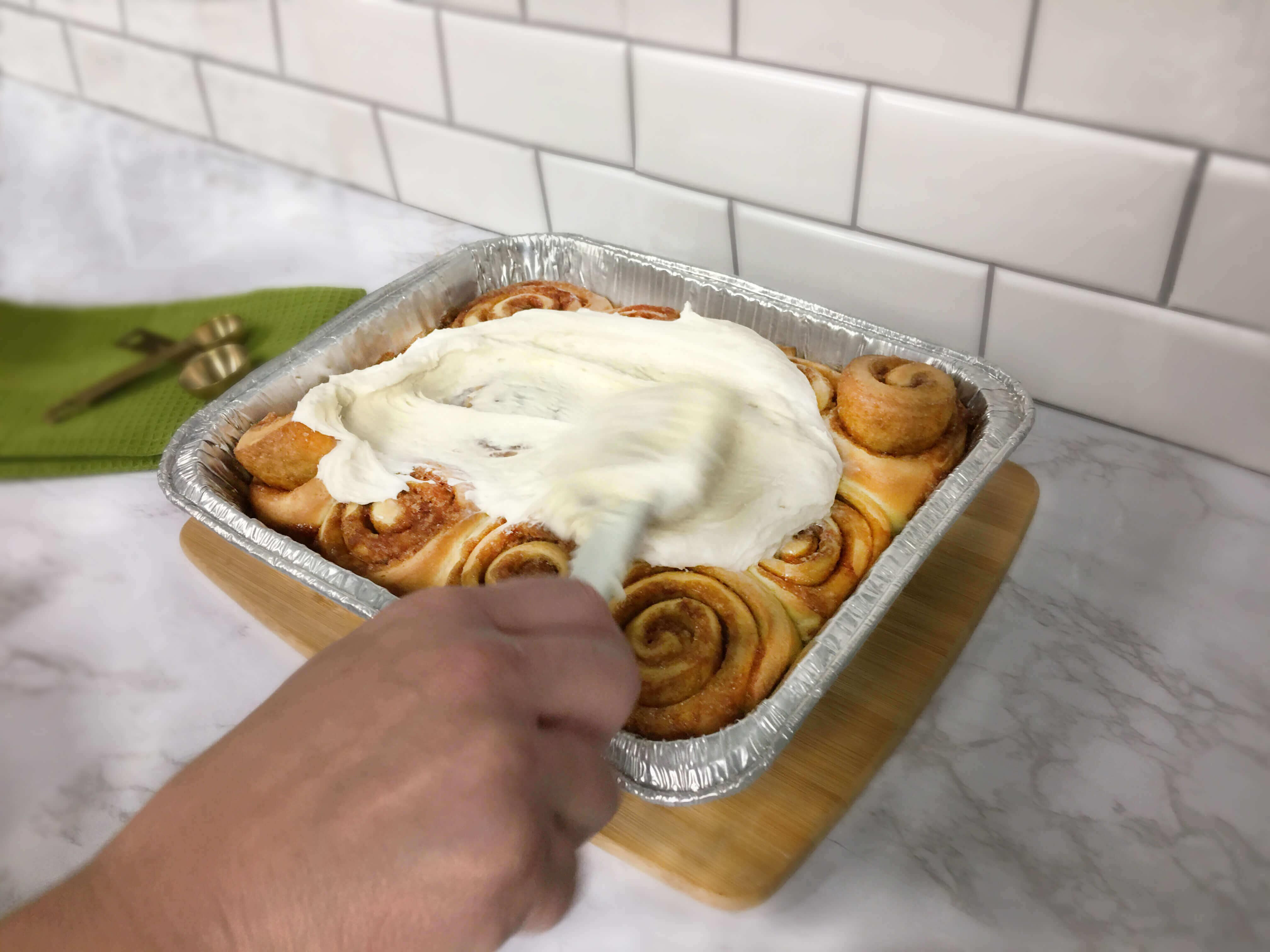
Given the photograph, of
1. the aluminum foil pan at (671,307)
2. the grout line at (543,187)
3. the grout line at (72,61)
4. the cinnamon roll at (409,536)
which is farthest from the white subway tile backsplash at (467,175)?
the grout line at (72,61)

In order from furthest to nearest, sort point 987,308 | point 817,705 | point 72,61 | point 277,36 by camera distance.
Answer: point 72,61, point 277,36, point 987,308, point 817,705

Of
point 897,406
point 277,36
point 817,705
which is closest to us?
point 817,705

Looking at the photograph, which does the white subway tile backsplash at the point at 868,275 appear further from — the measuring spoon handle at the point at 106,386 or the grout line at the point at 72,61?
the grout line at the point at 72,61

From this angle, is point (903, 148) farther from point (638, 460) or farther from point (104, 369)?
point (104, 369)

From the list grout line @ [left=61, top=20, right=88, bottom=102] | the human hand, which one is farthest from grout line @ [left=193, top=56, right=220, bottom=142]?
the human hand

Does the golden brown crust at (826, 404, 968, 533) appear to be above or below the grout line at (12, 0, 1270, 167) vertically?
below

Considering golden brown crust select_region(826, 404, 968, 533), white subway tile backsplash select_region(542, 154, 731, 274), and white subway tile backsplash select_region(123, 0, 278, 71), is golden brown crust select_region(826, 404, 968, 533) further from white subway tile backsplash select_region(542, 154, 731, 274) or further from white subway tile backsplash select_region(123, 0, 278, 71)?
white subway tile backsplash select_region(123, 0, 278, 71)

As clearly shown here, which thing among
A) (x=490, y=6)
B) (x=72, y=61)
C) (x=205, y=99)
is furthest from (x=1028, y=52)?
(x=72, y=61)
